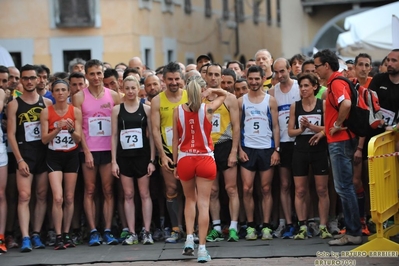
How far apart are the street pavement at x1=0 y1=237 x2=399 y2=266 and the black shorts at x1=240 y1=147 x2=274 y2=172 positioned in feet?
3.15

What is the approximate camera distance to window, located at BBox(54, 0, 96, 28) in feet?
102

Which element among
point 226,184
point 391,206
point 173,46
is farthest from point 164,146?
point 173,46

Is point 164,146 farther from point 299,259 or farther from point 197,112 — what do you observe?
point 299,259

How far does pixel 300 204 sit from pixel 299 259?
1.63 metres

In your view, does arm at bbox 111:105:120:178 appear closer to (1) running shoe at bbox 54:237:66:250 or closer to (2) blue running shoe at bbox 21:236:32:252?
(1) running shoe at bbox 54:237:66:250

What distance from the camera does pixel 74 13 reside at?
103 ft

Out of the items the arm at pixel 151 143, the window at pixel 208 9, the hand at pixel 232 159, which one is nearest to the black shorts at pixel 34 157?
the arm at pixel 151 143

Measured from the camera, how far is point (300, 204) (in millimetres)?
13008

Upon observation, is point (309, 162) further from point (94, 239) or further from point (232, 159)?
point (94, 239)

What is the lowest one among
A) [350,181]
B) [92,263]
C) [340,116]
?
[92,263]

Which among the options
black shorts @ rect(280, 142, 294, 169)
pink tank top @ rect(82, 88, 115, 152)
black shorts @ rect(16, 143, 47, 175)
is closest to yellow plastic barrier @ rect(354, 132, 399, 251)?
black shorts @ rect(280, 142, 294, 169)

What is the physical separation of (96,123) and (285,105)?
2.41m

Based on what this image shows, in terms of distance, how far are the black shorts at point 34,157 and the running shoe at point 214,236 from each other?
2.22 metres

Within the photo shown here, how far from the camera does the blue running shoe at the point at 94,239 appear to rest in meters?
13.1
